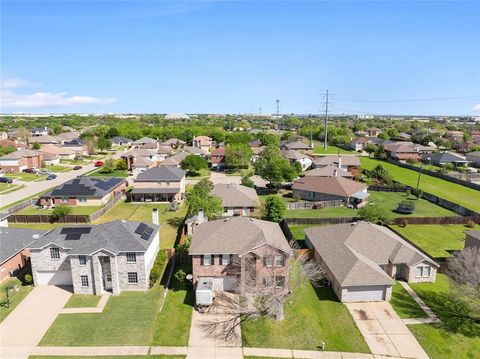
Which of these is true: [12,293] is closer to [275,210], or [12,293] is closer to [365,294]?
[275,210]

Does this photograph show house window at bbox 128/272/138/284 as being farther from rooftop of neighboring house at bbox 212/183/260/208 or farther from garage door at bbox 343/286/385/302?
rooftop of neighboring house at bbox 212/183/260/208

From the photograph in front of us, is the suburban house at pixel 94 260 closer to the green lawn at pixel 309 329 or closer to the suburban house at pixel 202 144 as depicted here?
the green lawn at pixel 309 329

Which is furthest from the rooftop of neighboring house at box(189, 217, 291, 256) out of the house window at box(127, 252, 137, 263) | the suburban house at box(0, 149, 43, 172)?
the suburban house at box(0, 149, 43, 172)

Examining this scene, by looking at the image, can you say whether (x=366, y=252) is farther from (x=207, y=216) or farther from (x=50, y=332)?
(x=50, y=332)

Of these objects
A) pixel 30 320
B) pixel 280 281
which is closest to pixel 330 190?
pixel 280 281

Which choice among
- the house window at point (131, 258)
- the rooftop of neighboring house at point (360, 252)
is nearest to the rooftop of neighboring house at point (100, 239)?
the house window at point (131, 258)

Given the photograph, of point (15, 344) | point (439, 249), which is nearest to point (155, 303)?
point (15, 344)
